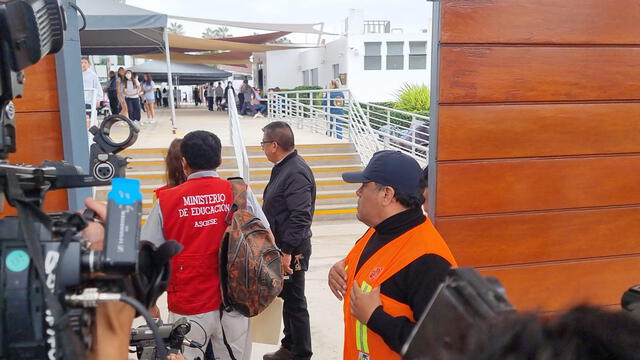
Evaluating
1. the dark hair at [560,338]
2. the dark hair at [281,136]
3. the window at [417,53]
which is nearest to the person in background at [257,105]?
the window at [417,53]

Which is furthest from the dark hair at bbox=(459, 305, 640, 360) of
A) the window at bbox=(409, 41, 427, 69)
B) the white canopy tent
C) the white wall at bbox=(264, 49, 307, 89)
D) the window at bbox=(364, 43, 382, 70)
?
the white wall at bbox=(264, 49, 307, 89)

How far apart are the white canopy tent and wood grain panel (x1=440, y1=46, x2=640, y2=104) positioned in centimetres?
549

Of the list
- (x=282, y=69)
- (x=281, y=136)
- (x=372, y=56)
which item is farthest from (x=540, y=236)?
(x=282, y=69)

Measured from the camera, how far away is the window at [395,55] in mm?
23625

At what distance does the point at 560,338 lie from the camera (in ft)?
2.10

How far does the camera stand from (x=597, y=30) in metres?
3.07

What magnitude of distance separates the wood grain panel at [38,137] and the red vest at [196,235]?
62 cm

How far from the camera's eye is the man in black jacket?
11.9ft

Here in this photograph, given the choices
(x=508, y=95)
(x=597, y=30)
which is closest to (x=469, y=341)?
(x=508, y=95)

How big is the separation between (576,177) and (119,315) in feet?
9.55

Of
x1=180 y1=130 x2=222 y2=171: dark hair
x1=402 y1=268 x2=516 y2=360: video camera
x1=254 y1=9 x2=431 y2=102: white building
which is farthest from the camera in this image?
x1=254 y1=9 x2=431 y2=102: white building

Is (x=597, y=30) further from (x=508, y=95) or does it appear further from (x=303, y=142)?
(x=303, y=142)

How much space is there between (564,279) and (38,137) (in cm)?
A: 317

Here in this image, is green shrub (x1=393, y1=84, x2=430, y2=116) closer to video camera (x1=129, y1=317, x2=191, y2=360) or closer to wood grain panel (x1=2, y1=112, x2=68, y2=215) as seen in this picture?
wood grain panel (x1=2, y1=112, x2=68, y2=215)
